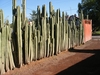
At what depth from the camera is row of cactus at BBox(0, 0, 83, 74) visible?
7.97 m

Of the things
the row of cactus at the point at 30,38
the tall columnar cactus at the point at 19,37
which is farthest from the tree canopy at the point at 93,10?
the tall columnar cactus at the point at 19,37

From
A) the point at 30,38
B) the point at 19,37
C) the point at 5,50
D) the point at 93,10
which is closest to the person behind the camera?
the point at 5,50

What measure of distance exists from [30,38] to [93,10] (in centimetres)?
3939

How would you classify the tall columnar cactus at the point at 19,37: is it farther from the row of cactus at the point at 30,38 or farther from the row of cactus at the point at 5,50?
the row of cactus at the point at 5,50

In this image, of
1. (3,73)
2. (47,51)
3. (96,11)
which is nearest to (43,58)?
(47,51)

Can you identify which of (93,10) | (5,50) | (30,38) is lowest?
(5,50)

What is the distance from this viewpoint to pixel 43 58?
10.6 m

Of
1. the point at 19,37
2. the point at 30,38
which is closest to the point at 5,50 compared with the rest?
the point at 19,37

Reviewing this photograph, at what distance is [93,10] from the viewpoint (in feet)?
153

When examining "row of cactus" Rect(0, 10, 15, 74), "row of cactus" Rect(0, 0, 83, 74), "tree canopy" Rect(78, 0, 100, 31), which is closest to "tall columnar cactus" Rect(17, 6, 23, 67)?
"row of cactus" Rect(0, 0, 83, 74)

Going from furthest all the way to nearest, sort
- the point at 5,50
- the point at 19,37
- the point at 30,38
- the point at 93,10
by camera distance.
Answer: the point at 93,10 < the point at 30,38 < the point at 19,37 < the point at 5,50

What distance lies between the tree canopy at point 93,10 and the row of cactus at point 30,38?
32.1 m

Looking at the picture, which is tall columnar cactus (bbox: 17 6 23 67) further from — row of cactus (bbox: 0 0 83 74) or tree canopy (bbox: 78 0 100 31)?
tree canopy (bbox: 78 0 100 31)

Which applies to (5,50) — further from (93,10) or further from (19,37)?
(93,10)
